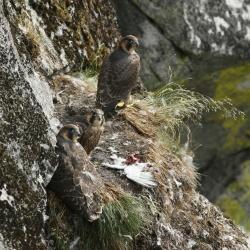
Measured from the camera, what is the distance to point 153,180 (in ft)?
23.2

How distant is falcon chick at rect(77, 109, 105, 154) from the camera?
6.98m

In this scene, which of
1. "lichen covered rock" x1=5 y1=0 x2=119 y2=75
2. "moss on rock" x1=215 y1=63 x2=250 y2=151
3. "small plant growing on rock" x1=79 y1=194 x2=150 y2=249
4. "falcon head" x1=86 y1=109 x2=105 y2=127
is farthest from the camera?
"moss on rock" x1=215 y1=63 x2=250 y2=151

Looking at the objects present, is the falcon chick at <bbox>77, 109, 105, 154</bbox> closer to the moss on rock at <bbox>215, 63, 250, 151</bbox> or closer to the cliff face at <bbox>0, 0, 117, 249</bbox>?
the cliff face at <bbox>0, 0, 117, 249</bbox>

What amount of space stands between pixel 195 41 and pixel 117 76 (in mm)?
2531

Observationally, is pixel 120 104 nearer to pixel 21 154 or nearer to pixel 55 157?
pixel 55 157

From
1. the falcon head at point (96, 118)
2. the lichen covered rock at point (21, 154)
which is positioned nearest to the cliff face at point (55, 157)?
the lichen covered rock at point (21, 154)

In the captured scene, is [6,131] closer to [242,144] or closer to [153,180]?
[153,180]

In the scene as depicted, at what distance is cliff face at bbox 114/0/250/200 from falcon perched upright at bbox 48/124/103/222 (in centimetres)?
346

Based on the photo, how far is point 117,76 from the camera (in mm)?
8000

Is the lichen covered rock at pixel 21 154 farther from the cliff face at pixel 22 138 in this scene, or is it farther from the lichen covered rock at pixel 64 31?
the lichen covered rock at pixel 64 31

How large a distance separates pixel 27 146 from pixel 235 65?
5.63 metres

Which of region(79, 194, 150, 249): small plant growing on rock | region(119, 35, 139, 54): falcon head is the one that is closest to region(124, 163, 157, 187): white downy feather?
region(79, 194, 150, 249): small plant growing on rock

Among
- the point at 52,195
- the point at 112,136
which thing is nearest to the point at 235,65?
the point at 112,136

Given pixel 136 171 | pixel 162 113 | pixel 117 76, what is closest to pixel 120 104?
pixel 117 76
